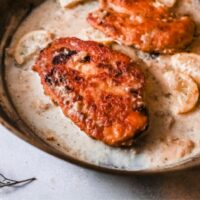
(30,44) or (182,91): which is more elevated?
(30,44)

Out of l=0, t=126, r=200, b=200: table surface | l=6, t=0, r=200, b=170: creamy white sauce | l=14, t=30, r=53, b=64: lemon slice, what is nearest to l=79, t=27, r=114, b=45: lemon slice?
l=6, t=0, r=200, b=170: creamy white sauce

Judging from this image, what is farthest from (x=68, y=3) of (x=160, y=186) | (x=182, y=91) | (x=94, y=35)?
(x=160, y=186)

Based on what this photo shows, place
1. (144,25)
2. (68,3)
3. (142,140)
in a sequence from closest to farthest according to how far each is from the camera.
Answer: (142,140) → (144,25) → (68,3)

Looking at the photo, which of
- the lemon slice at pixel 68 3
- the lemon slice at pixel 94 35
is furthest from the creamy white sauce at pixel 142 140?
the lemon slice at pixel 68 3

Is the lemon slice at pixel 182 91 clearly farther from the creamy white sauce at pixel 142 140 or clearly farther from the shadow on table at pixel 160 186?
the shadow on table at pixel 160 186

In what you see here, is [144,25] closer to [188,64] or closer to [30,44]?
[188,64]

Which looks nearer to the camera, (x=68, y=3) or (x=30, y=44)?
(x=30, y=44)
